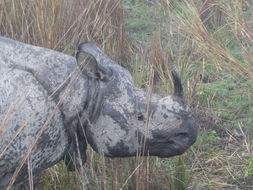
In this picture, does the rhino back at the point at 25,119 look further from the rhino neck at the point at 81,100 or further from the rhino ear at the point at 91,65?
the rhino ear at the point at 91,65

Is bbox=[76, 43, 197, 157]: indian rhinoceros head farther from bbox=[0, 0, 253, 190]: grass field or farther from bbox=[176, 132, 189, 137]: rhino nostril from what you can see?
bbox=[0, 0, 253, 190]: grass field

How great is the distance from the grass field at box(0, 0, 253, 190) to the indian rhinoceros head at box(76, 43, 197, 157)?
15 centimetres

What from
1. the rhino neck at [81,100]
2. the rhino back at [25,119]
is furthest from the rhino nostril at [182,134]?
the rhino back at [25,119]

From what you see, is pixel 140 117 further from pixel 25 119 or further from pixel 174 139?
pixel 25 119

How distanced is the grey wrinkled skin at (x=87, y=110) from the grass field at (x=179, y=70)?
0.17 metres

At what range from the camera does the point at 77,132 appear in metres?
2.84

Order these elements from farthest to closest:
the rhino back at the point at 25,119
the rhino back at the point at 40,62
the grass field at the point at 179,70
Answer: the grass field at the point at 179,70
the rhino back at the point at 40,62
the rhino back at the point at 25,119

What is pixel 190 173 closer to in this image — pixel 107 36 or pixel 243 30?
pixel 243 30

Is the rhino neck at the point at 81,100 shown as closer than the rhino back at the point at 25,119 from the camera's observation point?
No

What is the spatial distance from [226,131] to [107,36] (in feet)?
3.63

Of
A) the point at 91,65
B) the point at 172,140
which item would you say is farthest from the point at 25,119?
the point at 172,140

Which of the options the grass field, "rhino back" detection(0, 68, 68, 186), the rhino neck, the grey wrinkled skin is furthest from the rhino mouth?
"rhino back" detection(0, 68, 68, 186)

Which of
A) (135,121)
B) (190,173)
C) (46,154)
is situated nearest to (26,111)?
(46,154)

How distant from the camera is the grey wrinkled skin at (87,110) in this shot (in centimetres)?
271
